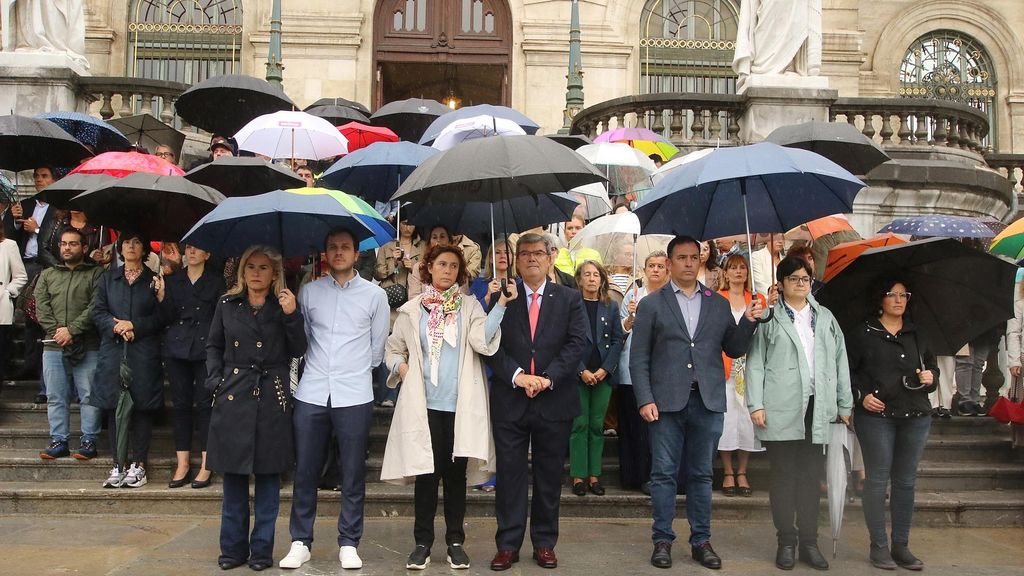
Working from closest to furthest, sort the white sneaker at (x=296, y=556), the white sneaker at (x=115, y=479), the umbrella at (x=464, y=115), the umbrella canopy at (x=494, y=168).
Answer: the umbrella canopy at (x=494, y=168), the white sneaker at (x=296, y=556), the white sneaker at (x=115, y=479), the umbrella at (x=464, y=115)

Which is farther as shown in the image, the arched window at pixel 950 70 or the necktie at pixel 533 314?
the arched window at pixel 950 70

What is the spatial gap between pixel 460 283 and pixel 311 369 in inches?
43.7

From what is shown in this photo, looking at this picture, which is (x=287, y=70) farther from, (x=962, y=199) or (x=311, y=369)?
(x=311, y=369)

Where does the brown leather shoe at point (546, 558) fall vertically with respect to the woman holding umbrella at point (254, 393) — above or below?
below

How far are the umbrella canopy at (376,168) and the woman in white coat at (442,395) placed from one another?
2.66m

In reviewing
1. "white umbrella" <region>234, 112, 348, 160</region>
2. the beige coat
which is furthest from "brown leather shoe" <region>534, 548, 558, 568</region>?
"white umbrella" <region>234, 112, 348, 160</region>

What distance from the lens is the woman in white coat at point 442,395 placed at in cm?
628

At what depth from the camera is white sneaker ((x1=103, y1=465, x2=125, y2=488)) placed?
7.88m

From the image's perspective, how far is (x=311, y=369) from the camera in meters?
6.43

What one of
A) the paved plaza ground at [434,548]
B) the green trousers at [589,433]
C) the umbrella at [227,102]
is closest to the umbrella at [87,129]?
the umbrella at [227,102]

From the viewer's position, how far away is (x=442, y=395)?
21.0 ft

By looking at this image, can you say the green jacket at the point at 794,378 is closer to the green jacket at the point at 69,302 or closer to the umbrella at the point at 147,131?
the green jacket at the point at 69,302

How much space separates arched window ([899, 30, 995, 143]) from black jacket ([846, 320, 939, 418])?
60.5ft

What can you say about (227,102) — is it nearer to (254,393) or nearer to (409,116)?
(409,116)
